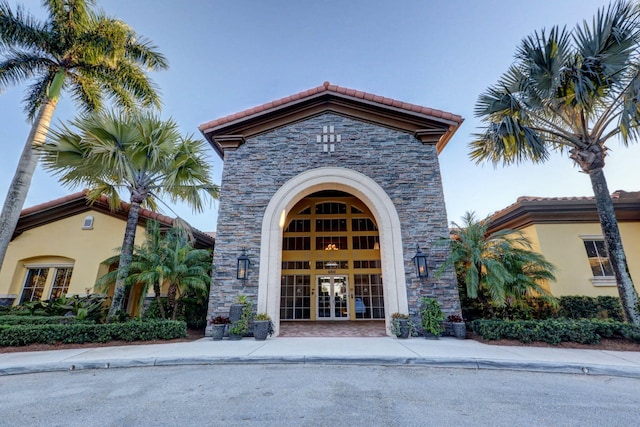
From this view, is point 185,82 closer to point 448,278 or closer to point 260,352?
point 260,352

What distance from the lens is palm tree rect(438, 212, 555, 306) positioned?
7156 mm

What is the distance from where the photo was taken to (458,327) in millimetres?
7570

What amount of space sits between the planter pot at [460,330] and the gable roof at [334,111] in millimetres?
6041

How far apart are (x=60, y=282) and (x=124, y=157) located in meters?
6.14

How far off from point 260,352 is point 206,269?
3.84m

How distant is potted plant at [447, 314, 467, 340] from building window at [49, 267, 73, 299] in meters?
13.1

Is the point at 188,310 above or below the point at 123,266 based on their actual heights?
below

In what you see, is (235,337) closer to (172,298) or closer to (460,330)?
(172,298)

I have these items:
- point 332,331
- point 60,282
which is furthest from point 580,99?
point 60,282

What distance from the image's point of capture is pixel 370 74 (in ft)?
38.6

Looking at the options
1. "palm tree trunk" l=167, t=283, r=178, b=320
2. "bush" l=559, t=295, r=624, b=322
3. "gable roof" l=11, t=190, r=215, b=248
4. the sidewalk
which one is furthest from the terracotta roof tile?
the sidewalk

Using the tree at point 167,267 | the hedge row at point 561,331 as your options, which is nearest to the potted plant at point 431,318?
the hedge row at point 561,331

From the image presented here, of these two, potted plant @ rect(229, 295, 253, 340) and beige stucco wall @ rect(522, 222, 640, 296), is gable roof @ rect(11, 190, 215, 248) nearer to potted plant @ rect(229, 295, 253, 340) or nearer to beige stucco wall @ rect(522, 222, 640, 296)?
potted plant @ rect(229, 295, 253, 340)

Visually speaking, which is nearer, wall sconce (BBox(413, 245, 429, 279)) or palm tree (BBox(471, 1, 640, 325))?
palm tree (BBox(471, 1, 640, 325))
